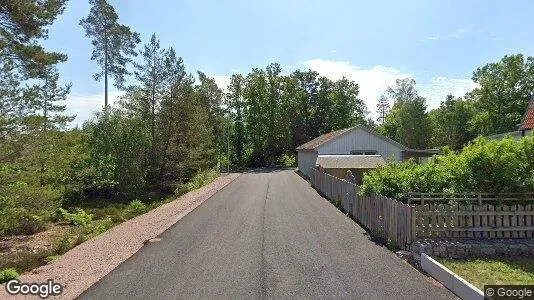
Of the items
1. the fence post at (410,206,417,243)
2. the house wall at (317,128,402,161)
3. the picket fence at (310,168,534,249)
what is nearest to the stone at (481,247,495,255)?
the picket fence at (310,168,534,249)

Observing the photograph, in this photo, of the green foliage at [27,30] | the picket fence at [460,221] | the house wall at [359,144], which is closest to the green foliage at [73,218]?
the green foliage at [27,30]

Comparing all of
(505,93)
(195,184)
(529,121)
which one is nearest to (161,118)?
(195,184)

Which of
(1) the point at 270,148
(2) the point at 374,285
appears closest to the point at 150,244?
(2) the point at 374,285

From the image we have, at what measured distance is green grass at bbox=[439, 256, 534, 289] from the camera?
7.93m

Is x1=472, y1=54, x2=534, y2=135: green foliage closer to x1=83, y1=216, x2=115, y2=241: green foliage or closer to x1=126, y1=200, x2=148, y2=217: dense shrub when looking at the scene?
x1=126, y1=200, x2=148, y2=217: dense shrub

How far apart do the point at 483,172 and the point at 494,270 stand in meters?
3.68

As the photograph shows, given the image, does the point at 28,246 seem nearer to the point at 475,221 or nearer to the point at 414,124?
the point at 475,221

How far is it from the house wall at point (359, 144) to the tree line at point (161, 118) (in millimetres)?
14254

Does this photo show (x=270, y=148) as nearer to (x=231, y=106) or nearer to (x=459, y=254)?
(x=231, y=106)

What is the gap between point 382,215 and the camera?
1242 cm

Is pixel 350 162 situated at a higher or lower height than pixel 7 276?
higher

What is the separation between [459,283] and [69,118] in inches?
1016

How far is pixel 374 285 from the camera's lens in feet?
26.9

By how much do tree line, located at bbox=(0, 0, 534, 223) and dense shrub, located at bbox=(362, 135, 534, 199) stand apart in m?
15.2
